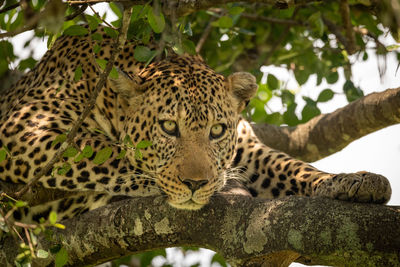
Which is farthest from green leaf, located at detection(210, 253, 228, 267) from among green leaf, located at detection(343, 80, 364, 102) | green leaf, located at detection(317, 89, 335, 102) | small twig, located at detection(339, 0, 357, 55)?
small twig, located at detection(339, 0, 357, 55)

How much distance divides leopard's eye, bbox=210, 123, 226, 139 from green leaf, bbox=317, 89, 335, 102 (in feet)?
6.30

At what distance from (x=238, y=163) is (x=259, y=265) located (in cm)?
312

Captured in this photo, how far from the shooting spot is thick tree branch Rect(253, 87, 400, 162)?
24.0 ft

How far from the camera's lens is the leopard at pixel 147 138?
20.4ft

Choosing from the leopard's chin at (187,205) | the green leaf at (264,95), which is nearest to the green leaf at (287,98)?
the green leaf at (264,95)

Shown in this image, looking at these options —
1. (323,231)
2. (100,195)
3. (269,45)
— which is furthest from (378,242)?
(269,45)

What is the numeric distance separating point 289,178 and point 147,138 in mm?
1545

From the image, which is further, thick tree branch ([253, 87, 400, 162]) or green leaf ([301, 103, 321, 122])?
green leaf ([301, 103, 321, 122])

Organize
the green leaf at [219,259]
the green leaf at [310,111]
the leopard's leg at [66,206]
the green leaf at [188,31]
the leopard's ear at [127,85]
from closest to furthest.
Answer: the green leaf at [188,31] < the leopard's ear at [127,85] < the leopard's leg at [66,206] < the green leaf at [219,259] < the green leaf at [310,111]

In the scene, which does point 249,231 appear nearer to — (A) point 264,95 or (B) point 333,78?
(B) point 333,78

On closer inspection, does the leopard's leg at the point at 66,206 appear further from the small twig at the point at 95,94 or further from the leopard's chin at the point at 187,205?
the small twig at the point at 95,94

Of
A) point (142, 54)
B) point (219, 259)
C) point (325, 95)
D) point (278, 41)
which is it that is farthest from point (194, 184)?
point (278, 41)

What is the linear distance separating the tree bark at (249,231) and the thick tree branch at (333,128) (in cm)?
303

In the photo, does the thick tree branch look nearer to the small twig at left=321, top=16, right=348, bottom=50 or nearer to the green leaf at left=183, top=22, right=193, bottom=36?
the small twig at left=321, top=16, right=348, bottom=50
